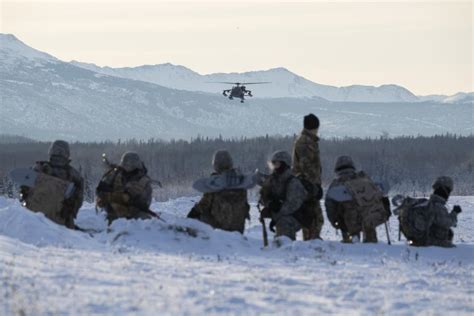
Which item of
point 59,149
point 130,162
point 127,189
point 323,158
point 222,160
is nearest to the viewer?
point 222,160

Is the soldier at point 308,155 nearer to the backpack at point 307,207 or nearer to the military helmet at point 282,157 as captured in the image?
the backpack at point 307,207

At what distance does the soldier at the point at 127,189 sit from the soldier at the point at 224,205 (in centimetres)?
103

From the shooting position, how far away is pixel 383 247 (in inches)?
665

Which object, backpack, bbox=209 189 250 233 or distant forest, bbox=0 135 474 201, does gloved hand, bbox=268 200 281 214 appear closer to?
backpack, bbox=209 189 250 233

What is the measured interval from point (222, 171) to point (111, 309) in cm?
828

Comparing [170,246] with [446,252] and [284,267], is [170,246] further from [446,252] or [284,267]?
[446,252]

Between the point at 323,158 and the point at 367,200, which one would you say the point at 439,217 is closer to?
the point at 367,200

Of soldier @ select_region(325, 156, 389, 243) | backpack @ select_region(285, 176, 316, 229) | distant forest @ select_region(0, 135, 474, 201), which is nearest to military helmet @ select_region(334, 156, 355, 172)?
soldier @ select_region(325, 156, 389, 243)

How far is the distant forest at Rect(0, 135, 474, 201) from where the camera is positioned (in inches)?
4779

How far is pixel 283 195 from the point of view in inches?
689

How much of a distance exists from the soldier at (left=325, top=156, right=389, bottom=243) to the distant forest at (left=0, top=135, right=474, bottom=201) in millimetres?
81342

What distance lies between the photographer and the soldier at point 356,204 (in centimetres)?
1783

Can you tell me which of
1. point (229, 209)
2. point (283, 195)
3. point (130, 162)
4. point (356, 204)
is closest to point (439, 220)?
point (356, 204)

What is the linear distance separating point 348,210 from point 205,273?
5885 mm
